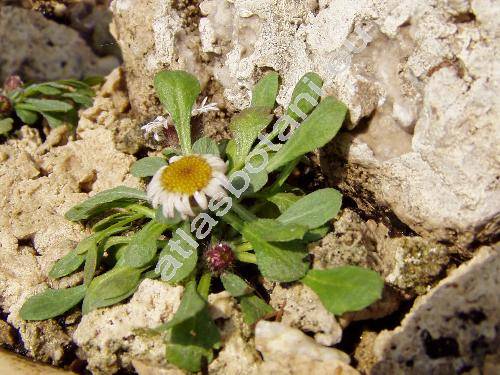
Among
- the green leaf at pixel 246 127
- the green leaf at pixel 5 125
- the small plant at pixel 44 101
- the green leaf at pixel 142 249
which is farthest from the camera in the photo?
the small plant at pixel 44 101

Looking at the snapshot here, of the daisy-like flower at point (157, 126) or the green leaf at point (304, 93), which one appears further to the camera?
the daisy-like flower at point (157, 126)

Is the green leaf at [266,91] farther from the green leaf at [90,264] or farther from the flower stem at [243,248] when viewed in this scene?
the green leaf at [90,264]

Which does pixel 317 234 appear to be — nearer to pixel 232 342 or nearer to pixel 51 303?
pixel 232 342

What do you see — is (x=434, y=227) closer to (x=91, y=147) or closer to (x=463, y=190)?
(x=463, y=190)

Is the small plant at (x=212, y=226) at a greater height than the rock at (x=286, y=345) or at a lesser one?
greater

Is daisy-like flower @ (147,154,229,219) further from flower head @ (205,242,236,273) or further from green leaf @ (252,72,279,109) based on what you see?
green leaf @ (252,72,279,109)

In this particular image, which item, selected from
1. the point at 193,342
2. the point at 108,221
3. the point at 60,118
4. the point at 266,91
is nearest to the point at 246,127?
the point at 266,91

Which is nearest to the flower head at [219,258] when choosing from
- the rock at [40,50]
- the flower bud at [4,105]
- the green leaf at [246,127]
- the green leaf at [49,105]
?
the green leaf at [246,127]
